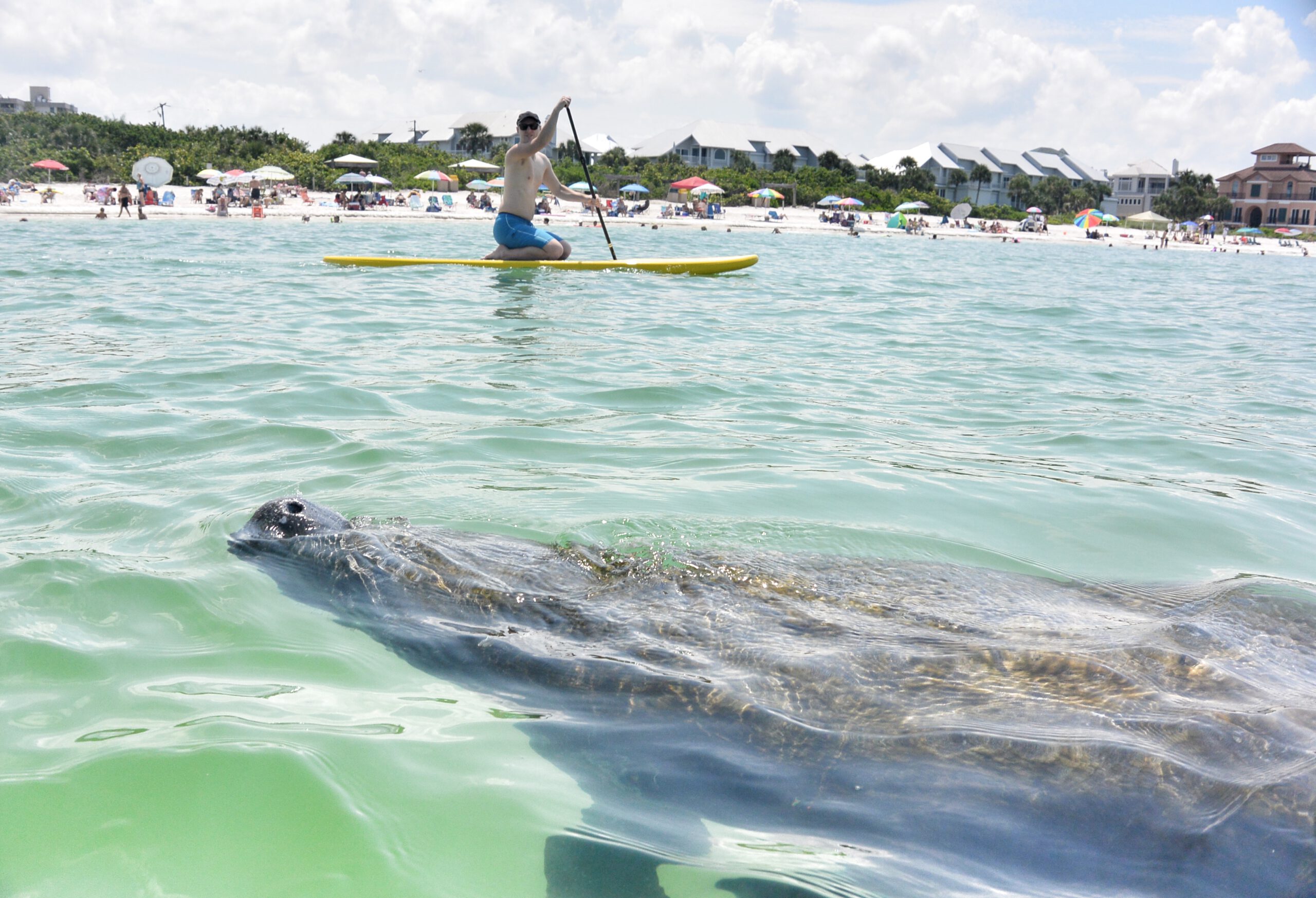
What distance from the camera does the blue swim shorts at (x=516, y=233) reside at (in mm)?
12109

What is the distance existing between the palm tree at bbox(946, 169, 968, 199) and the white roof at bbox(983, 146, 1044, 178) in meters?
9.75

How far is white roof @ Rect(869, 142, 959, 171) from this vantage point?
259ft

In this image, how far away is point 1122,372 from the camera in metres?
7.84

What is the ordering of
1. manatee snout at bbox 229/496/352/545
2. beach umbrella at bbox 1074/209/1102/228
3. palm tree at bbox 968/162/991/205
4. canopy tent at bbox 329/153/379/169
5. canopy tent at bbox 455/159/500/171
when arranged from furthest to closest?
palm tree at bbox 968/162/991/205 → canopy tent at bbox 455/159/500/171 → beach umbrella at bbox 1074/209/1102/228 → canopy tent at bbox 329/153/379/169 → manatee snout at bbox 229/496/352/545

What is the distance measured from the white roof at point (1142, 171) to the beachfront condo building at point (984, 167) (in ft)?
6.71

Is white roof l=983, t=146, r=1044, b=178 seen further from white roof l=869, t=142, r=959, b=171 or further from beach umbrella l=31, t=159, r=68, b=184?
beach umbrella l=31, t=159, r=68, b=184

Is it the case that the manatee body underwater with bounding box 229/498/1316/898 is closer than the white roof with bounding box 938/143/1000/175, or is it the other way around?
the manatee body underwater with bounding box 229/498/1316/898

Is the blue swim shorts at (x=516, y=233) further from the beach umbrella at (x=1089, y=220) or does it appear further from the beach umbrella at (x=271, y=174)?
the beach umbrella at (x=1089, y=220)

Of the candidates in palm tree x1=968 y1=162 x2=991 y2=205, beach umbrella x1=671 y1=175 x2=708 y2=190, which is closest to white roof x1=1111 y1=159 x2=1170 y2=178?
palm tree x1=968 y1=162 x2=991 y2=205

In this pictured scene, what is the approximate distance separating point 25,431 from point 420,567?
3.00 metres

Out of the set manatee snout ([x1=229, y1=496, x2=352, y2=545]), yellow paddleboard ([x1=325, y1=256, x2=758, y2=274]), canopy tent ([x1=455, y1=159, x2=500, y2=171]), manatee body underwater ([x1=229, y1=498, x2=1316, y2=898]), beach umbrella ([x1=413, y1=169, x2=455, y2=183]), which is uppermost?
canopy tent ([x1=455, y1=159, x2=500, y2=171])

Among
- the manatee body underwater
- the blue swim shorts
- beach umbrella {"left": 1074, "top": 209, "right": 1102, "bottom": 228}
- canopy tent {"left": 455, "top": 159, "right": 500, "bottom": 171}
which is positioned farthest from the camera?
canopy tent {"left": 455, "top": 159, "right": 500, "bottom": 171}

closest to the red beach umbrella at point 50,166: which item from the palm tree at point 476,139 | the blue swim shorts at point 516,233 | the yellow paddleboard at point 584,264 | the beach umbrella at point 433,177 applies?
the beach umbrella at point 433,177

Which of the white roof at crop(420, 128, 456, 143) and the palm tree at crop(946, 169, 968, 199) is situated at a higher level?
the white roof at crop(420, 128, 456, 143)
